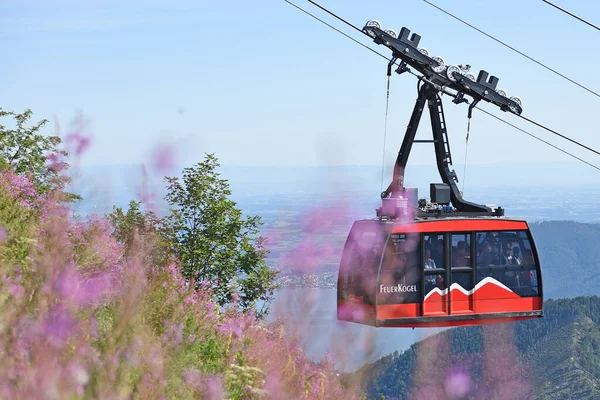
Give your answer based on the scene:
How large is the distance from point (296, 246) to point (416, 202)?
25.5ft

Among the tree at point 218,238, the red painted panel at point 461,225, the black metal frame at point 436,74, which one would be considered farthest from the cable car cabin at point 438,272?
the tree at point 218,238

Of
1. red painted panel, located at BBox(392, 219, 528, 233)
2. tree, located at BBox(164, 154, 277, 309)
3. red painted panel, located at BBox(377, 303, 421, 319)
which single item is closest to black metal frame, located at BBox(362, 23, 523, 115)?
red painted panel, located at BBox(392, 219, 528, 233)

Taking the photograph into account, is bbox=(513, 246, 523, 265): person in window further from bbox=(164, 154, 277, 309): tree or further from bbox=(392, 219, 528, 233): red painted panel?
bbox=(164, 154, 277, 309): tree

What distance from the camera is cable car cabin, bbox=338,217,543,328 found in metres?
14.7

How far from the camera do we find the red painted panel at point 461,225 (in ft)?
48.0

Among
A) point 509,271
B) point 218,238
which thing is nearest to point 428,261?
point 509,271

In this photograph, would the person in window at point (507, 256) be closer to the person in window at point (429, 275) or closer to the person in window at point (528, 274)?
the person in window at point (528, 274)

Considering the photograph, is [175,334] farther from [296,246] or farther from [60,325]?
[296,246]

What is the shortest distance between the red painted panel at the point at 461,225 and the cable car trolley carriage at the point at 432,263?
0.7 inches

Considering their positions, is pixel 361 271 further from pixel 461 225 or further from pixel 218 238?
pixel 218 238

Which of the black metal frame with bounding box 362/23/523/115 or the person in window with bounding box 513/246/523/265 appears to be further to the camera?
the black metal frame with bounding box 362/23/523/115

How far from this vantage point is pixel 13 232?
27.1 ft

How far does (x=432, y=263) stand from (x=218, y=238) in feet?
82.2

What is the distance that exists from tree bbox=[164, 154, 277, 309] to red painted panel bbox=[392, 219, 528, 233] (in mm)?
23225
